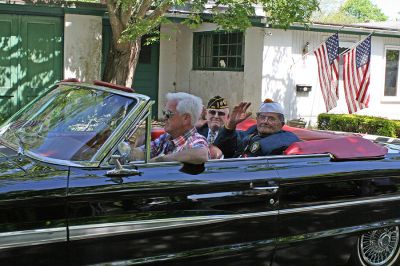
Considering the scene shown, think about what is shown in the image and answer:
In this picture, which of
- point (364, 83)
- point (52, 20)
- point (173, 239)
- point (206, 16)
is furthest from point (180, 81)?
point (173, 239)

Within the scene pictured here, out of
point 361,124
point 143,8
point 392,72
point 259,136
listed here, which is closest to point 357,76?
point 361,124

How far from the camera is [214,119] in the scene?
484 cm

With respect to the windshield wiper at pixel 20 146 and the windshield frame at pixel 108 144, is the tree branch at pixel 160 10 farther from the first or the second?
the windshield frame at pixel 108 144

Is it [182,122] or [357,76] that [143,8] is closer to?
[357,76]

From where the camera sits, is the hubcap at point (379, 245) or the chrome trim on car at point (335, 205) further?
the hubcap at point (379, 245)

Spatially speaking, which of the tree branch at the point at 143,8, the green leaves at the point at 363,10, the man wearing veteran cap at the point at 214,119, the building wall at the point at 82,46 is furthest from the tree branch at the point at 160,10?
the green leaves at the point at 363,10

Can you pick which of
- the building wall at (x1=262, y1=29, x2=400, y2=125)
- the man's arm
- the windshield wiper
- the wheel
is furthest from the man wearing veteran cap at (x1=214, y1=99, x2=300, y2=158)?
the building wall at (x1=262, y1=29, x2=400, y2=125)

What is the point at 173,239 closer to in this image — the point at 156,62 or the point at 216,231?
the point at 216,231

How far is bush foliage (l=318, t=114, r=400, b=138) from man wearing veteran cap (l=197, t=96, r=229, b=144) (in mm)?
Answer: 7558

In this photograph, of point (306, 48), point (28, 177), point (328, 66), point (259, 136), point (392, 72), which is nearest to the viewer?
point (28, 177)

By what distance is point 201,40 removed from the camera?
14.5 meters

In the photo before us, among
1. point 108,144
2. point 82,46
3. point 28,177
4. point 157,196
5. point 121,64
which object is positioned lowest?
point 157,196

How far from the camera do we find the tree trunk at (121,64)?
10750mm

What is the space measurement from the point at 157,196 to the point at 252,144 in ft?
4.68
